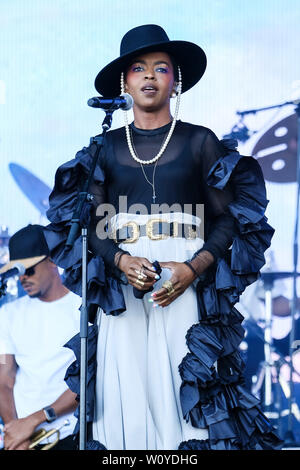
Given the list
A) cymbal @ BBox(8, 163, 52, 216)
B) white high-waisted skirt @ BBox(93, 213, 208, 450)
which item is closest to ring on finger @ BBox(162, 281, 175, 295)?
white high-waisted skirt @ BBox(93, 213, 208, 450)

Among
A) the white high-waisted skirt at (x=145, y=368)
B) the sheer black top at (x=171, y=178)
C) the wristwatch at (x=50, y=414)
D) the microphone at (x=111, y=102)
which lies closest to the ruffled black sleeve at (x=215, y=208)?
the sheer black top at (x=171, y=178)

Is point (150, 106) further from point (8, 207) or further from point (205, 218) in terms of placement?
point (8, 207)

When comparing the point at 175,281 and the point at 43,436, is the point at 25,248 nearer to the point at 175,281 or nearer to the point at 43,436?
the point at 43,436

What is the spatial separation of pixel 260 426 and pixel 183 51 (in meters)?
1.73

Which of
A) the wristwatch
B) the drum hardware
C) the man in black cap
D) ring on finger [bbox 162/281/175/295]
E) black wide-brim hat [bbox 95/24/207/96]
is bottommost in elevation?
the drum hardware

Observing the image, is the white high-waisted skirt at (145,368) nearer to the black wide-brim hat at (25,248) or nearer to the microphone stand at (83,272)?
the microphone stand at (83,272)

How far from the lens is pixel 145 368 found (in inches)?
134

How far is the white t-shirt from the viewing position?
4.72 m

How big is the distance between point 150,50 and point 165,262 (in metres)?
0.98

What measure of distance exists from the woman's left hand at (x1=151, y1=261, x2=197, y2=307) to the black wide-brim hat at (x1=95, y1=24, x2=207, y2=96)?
0.98 m

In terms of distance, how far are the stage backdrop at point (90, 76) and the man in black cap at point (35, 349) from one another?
10.9 inches

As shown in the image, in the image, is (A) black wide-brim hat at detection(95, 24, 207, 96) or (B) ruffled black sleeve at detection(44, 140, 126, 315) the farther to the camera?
(A) black wide-brim hat at detection(95, 24, 207, 96)

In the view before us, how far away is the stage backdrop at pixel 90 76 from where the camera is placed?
5.01 meters

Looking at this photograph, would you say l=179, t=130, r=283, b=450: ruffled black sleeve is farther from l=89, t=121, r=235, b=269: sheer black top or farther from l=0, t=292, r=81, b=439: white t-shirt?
l=0, t=292, r=81, b=439: white t-shirt
